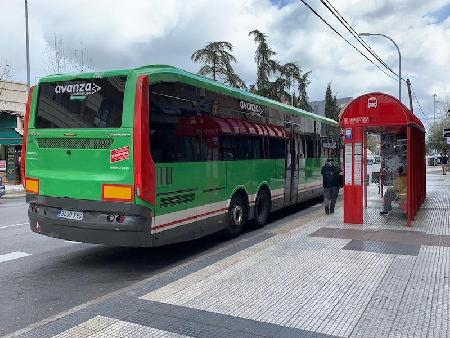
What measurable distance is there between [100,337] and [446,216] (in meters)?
9.70

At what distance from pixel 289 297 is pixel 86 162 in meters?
3.53

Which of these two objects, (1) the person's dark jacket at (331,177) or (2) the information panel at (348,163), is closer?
(2) the information panel at (348,163)

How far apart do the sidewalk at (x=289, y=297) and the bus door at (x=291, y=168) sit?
163 inches

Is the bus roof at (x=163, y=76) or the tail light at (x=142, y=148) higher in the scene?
the bus roof at (x=163, y=76)

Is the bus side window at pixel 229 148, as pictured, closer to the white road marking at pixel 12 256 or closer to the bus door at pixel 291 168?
the bus door at pixel 291 168

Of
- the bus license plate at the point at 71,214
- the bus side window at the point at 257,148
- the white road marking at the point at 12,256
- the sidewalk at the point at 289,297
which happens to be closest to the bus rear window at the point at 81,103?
the bus license plate at the point at 71,214

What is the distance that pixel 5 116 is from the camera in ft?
95.5

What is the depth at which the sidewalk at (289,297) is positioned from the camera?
454 centimetres

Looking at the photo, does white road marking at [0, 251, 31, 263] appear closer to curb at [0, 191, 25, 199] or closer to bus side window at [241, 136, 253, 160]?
bus side window at [241, 136, 253, 160]

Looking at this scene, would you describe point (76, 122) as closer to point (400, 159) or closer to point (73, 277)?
point (73, 277)

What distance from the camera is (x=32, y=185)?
7.56 metres

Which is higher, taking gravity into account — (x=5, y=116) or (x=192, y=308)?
(x=5, y=116)

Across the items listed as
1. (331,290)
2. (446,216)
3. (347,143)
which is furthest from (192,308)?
(446,216)

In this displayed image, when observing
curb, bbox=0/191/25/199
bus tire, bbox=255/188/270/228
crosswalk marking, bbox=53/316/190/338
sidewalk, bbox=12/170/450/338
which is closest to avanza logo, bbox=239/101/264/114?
bus tire, bbox=255/188/270/228
